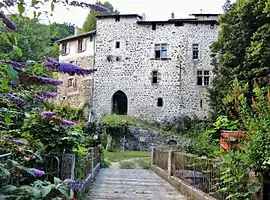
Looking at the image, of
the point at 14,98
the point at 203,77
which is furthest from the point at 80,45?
the point at 14,98

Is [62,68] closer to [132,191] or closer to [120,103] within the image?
[132,191]

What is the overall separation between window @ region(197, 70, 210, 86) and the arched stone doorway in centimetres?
690

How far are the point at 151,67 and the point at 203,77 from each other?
476 centimetres

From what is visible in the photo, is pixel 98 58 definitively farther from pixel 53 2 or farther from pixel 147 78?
pixel 53 2

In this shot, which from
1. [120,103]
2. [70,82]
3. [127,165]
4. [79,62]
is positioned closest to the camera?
[127,165]

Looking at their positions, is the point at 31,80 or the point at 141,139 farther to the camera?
the point at 141,139

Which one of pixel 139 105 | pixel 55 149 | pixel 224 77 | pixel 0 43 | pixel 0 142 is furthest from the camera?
pixel 139 105

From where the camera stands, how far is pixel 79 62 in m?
40.2

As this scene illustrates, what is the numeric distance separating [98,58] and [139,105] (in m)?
5.87

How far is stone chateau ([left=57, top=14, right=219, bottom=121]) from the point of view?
119ft

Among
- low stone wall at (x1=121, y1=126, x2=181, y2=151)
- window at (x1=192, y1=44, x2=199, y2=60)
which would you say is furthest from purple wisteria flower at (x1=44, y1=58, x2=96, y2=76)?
window at (x1=192, y1=44, x2=199, y2=60)

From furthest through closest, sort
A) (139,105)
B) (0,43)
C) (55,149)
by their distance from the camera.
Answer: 1. (139,105)
2. (55,149)
3. (0,43)

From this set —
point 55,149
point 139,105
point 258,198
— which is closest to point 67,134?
point 55,149

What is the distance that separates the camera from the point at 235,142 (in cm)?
648
